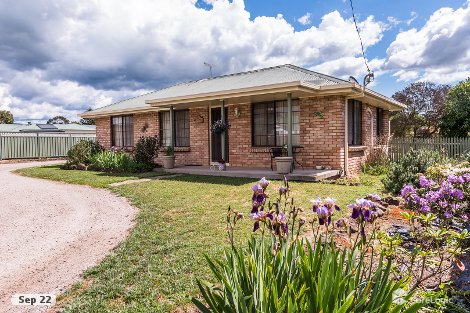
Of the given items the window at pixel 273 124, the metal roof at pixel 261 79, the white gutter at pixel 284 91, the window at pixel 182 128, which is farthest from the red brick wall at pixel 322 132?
the window at pixel 182 128

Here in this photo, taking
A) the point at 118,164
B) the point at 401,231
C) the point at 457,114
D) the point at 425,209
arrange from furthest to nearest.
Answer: the point at 457,114 < the point at 118,164 < the point at 401,231 < the point at 425,209

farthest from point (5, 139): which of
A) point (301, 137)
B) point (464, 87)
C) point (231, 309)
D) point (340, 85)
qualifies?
point (464, 87)

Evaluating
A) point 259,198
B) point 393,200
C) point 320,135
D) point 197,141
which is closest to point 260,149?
point 320,135

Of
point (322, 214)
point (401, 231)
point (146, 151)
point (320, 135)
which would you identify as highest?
point (320, 135)

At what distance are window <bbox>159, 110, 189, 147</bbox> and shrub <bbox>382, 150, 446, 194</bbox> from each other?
9494 millimetres

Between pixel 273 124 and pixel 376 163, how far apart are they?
4.66 m

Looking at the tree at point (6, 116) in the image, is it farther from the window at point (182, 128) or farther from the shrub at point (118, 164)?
the window at point (182, 128)

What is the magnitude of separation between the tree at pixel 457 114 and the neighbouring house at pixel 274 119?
245 inches

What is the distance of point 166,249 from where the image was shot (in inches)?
175

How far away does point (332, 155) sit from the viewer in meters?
11.2

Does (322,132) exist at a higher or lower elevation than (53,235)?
higher

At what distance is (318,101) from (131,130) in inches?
402

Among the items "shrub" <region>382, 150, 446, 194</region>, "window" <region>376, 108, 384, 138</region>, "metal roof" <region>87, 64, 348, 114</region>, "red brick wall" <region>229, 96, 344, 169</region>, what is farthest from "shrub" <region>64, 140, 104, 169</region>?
"window" <region>376, 108, 384, 138</region>

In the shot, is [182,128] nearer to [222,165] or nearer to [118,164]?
[118,164]
